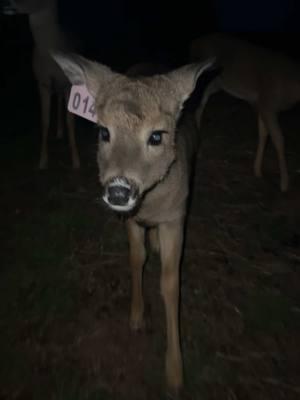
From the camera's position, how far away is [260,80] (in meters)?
4.85

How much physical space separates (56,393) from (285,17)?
6.35 metres

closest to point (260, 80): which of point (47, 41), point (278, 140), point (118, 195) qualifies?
point (278, 140)

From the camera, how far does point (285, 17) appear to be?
711cm

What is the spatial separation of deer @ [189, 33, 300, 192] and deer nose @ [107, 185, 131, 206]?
8.83 feet

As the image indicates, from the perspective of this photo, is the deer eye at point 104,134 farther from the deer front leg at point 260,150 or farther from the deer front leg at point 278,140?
the deer front leg at point 260,150

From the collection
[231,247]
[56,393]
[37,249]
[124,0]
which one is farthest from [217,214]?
[124,0]

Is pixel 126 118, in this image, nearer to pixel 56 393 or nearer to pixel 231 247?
pixel 56 393

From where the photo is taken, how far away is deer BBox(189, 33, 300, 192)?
4746 mm

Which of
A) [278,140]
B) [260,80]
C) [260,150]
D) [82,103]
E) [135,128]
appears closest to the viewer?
[135,128]

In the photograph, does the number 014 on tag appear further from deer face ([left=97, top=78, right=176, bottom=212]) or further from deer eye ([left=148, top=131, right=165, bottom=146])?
deer eye ([left=148, top=131, right=165, bottom=146])

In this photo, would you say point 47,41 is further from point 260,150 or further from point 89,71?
point 89,71

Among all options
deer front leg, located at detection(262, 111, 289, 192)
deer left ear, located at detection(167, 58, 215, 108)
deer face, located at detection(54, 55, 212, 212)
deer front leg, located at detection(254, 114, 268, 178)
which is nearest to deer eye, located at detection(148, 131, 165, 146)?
deer face, located at detection(54, 55, 212, 212)

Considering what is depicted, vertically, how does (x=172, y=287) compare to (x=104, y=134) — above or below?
below

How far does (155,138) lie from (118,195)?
16.8 inches
